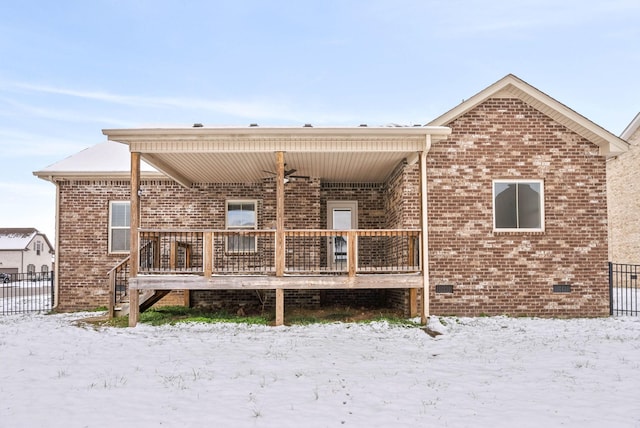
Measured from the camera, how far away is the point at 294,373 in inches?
269

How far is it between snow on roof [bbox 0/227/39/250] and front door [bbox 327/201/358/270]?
49527 millimetres

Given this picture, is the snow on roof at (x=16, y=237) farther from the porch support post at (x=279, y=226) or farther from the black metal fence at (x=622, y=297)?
the black metal fence at (x=622, y=297)

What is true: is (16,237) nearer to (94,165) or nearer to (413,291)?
(94,165)

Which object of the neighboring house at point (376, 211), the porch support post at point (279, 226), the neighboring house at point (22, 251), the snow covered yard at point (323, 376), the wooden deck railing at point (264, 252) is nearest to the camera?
the snow covered yard at point (323, 376)

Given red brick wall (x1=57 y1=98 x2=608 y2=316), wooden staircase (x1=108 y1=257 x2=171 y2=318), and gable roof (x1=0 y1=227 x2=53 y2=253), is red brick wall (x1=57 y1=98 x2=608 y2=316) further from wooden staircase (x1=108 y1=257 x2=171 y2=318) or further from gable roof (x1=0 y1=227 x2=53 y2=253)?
gable roof (x1=0 y1=227 x2=53 y2=253)

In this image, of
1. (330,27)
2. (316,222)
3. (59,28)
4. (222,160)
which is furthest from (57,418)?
(330,27)

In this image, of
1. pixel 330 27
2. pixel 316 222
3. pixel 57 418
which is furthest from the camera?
pixel 330 27

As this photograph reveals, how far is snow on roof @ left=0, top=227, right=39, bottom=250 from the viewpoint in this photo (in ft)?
175

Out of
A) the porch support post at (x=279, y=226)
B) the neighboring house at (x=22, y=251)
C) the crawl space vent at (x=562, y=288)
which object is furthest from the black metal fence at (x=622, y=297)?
the neighboring house at (x=22, y=251)

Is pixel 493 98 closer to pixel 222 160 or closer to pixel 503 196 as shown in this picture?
pixel 503 196

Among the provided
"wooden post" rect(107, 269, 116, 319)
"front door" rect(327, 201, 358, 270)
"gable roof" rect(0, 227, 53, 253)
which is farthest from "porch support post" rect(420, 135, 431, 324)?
"gable roof" rect(0, 227, 53, 253)

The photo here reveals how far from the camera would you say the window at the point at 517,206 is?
1161 centimetres

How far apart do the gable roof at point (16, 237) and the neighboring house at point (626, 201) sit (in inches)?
2104

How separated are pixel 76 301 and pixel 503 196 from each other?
11.5m
